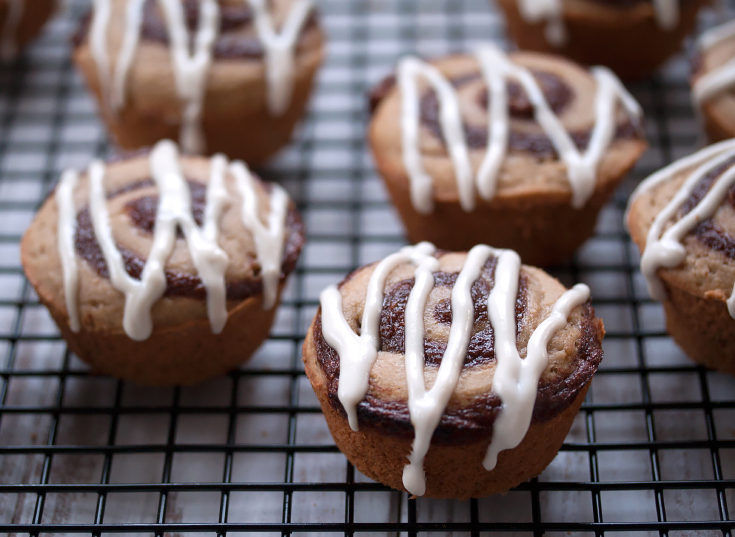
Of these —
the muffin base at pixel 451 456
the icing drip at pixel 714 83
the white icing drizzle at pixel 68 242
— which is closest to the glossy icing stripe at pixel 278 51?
the white icing drizzle at pixel 68 242

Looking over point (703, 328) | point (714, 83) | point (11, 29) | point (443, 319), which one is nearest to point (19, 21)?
point (11, 29)

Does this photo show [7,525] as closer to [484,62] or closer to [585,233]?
[585,233]

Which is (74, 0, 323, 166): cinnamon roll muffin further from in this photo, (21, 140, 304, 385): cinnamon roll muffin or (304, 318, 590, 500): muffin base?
(304, 318, 590, 500): muffin base

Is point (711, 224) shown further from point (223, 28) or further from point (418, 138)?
point (223, 28)

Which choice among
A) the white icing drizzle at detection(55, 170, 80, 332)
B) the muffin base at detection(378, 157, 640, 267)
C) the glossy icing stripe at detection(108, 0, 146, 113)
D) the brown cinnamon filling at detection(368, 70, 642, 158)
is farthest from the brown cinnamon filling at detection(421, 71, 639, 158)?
the white icing drizzle at detection(55, 170, 80, 332)

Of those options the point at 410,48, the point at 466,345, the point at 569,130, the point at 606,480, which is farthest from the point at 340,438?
the point at 410,48

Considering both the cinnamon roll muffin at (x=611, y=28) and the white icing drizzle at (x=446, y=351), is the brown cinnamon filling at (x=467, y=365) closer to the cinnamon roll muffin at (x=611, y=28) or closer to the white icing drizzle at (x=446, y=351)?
the white icing drizzle at (x=446, y=351)
